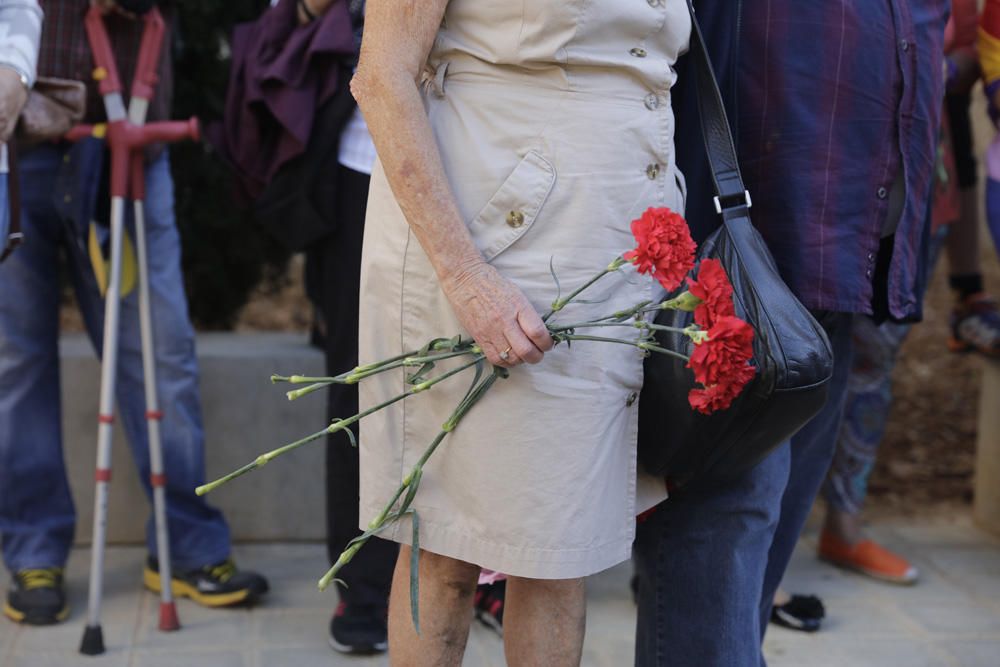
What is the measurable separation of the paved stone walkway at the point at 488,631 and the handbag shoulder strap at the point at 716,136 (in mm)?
1638

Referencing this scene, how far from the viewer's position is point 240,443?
4211 mm

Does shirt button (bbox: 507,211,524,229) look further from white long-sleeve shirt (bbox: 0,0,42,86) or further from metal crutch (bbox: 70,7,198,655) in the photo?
metal crutch (bbox: 70,7,198,655)

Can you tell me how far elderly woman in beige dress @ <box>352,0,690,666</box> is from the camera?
200 cm

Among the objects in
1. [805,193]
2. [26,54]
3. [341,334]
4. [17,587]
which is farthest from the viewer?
[17,587]

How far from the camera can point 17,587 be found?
3635 millimetres

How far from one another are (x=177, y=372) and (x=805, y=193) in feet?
6.63

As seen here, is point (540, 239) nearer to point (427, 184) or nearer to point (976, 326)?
point (427, 184)

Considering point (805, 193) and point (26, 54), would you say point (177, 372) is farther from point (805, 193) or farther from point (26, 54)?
point (805, 193)

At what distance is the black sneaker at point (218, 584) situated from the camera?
3721 mm

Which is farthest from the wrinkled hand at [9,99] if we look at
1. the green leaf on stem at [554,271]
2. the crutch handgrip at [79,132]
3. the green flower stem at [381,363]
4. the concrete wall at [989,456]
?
the concrete wall at [989,456]

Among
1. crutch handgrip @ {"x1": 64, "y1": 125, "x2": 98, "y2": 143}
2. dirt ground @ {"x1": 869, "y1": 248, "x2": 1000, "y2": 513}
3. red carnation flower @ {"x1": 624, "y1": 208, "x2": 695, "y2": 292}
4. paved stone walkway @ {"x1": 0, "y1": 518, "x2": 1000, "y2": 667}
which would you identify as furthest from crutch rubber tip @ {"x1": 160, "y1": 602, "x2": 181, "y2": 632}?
dirt ground @ {"x1": 869, "y1": 248, "x2": 1000, "y2": 513}

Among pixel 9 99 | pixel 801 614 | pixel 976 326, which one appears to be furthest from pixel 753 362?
pixel 976 326

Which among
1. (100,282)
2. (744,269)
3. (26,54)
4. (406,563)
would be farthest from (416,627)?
(100,282)

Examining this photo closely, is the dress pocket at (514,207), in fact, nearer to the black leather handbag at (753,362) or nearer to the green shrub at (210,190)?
the black leather handbag at (753,362)
